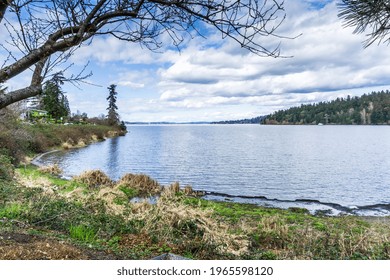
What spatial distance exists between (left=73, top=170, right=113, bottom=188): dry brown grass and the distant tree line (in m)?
159

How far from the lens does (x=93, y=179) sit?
782 inches

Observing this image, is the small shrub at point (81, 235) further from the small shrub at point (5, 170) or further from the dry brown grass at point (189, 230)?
the small shrub at point (5, 170)

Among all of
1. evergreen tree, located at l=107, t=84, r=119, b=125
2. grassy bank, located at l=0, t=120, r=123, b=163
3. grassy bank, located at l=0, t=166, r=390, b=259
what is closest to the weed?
grassy bank, located at l=0, t=166, r=390, b=259

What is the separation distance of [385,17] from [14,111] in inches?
1051

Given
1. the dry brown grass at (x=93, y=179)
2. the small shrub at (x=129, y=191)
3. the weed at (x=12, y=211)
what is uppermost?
the weed at (x=12, y=211)

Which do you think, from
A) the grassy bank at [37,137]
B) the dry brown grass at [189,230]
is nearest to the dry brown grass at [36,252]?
the dry brown grass at [189,230]

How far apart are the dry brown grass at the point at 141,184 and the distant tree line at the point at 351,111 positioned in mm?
157996

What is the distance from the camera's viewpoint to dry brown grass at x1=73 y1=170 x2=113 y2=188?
758 inches

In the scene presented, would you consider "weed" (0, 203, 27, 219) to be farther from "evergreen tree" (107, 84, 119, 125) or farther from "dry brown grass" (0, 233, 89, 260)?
"evergreen tree" (107, 84, 119, 125)

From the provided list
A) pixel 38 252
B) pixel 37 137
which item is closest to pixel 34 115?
pixel 37 137

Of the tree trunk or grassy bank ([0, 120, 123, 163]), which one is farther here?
A: grassy bank ([0, 120, 123, 163])

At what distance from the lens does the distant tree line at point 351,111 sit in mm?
162375

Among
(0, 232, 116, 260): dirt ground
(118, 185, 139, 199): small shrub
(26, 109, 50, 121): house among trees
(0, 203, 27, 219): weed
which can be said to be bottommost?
(118, 185, 139, 199): small shrub
